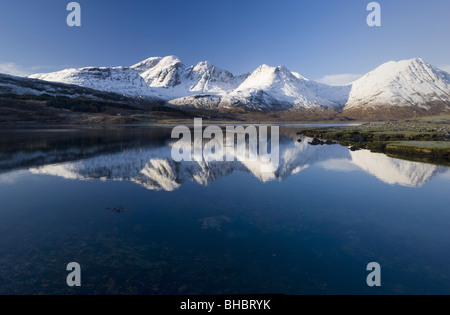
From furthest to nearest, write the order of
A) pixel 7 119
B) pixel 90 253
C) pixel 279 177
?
pixel 7 119, pixel 279 177, pixel 90 253

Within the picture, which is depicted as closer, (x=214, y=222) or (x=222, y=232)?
(x=222, y=232)

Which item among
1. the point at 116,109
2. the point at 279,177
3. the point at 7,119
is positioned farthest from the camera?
the point at 116,109

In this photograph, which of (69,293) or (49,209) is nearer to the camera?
(69,293)

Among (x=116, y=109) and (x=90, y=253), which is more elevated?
(x=116, y=109)

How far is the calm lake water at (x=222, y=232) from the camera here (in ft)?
30.4

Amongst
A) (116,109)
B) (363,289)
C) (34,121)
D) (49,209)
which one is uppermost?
(116,109)

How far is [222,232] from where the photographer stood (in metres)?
13.2

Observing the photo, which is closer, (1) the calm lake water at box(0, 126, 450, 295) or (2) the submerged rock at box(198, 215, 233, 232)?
(1) the calm lake water at box(0, 126, 450, 295)

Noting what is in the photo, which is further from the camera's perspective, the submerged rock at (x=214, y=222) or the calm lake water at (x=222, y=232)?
the submerged rock at (x=214, y=222)

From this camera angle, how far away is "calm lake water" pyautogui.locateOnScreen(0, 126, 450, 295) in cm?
927

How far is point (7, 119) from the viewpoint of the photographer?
115812 millimetres
